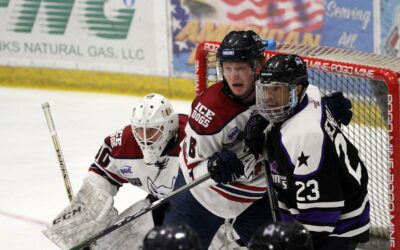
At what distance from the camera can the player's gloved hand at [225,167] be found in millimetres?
3342

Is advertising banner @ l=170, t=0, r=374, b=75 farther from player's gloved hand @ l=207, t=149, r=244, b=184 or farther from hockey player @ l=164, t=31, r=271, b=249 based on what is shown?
player's gloved hand @ l=207, t=149, r=244, b=184

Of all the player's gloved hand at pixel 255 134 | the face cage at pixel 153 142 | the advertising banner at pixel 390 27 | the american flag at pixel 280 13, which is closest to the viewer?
the player's gloved hand at pixel 255 134

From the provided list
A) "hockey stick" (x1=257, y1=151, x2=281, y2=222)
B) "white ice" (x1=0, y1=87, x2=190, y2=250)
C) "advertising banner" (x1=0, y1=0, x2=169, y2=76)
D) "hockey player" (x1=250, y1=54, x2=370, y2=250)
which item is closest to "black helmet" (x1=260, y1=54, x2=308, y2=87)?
"hockey player" (x1=250, y1=54, x2=370, y2=250)

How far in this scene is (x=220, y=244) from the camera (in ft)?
13.9

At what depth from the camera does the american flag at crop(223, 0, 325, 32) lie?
6.69 m

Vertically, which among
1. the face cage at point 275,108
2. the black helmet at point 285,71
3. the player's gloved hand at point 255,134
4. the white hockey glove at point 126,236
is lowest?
the white hockey glove at point 126,236

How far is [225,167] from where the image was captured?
11.0 feet

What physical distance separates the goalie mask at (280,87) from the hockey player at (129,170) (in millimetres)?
902

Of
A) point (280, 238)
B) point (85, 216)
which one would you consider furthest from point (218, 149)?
point (280, 238)

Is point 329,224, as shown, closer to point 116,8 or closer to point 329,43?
point 329,43

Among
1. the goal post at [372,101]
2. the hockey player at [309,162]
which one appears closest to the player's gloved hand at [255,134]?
the hockey player at [309,162]

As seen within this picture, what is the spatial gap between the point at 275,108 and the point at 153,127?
988 millimetres

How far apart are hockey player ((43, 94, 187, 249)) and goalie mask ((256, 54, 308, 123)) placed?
0.90 m

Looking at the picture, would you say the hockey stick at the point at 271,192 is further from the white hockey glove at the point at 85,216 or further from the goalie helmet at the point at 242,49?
the white hockey glove at the point at 85,216
